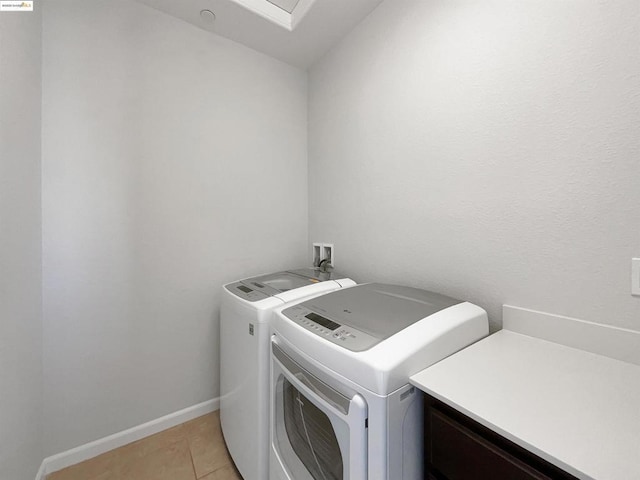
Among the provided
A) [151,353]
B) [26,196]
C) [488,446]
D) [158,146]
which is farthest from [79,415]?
[488,446]

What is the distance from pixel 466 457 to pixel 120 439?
1.80 metres

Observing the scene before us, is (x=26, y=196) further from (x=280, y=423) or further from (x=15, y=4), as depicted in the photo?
(x=280, y=423)

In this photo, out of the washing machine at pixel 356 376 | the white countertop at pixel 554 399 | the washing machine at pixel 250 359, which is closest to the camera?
the white countertop at pixel 554 399

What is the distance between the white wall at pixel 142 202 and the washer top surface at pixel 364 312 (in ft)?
3.16

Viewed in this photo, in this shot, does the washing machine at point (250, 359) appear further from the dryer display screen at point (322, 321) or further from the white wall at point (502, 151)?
the white wall at point (502, 151)

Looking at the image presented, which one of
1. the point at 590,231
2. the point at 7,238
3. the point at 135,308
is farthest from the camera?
the point at 135,308

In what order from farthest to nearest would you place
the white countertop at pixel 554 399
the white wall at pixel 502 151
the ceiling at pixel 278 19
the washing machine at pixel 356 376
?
the ceiling at pixel 278 19, the white wall at pixel 502 151, the washing machine at pixel 356 376, the white countertop at pixel 554 399

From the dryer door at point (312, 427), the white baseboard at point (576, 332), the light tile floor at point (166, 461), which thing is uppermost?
the white baseboard at point (576, 332)

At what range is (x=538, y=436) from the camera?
0.47 metres

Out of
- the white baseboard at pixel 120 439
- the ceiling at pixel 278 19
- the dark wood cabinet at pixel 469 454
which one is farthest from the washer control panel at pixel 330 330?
the ceiling at pixel 278 19

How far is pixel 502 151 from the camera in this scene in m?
0.96

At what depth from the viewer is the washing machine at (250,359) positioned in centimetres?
106

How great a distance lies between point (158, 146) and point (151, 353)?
1237 mm

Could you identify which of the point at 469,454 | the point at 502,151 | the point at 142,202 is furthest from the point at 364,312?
the point at 142,202
